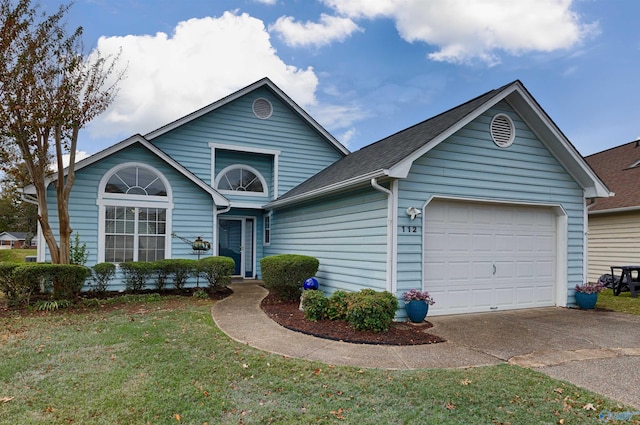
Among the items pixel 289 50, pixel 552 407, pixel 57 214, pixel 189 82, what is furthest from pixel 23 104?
pixel 552 407

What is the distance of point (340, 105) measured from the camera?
19.9 meters

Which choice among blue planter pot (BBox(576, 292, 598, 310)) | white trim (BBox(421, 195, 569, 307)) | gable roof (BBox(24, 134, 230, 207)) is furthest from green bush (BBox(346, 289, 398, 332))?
gable roof (BBox(24, 134, 230, 207))

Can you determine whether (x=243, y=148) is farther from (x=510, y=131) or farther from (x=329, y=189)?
(x=510, y=131)

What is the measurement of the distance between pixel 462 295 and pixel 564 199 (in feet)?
12.1

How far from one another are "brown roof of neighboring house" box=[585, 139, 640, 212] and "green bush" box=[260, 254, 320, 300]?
9.69m

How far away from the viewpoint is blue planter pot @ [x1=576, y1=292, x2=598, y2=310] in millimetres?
9109

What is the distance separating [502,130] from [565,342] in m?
4.63

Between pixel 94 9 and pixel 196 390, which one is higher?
pixel 94 9

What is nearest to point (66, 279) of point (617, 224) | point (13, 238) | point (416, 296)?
point (416, 296)

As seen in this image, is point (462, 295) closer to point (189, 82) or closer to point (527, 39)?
point (527, 39)

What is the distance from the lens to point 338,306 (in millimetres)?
7234

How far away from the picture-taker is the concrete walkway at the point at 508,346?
489 cm

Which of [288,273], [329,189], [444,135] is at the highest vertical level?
[444,135]

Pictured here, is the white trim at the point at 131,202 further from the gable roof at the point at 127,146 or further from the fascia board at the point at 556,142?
the fascia board at the point at 556,142
